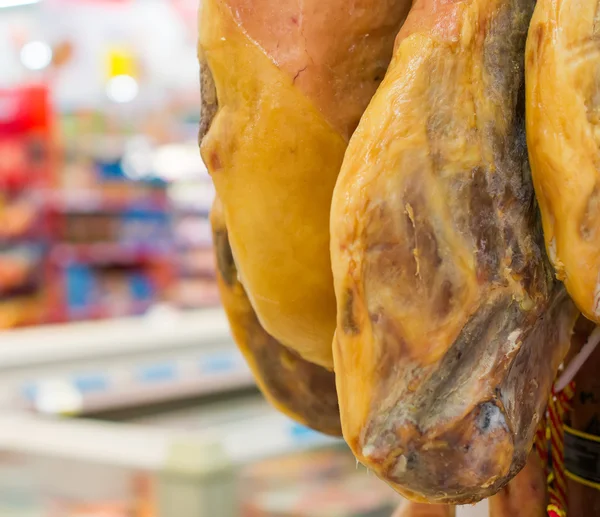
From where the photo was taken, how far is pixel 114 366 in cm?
209

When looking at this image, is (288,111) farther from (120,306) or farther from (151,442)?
(120,306)

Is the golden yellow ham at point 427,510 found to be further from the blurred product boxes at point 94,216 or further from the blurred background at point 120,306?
the blurred product boxes at point 94,216

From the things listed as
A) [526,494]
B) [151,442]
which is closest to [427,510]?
[526,494]

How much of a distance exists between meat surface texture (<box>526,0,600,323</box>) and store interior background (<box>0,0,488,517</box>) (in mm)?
842

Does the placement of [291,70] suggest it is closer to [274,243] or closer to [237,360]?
[274,243]

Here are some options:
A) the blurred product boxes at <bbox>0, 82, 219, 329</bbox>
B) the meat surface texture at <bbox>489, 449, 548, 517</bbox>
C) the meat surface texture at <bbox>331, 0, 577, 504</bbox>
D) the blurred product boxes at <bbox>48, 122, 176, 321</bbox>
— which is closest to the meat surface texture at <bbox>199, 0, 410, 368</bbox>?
the meat surface texture at <bbox>331, 0, 577, 504</bbox>

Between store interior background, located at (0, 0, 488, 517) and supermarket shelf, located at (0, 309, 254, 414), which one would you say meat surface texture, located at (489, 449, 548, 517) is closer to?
store interior background, located at (0, 0, 488, 517)

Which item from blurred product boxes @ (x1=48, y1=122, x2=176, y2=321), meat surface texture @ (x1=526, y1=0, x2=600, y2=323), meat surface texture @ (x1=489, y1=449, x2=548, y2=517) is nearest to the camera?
meat surface texture @ (x1=526, y1=0, x2=600, y2=323)

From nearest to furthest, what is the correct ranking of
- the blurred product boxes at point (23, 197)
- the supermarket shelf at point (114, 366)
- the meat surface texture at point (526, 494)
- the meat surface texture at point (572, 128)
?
the meat surface texture at point (572, 128) → the meat surface texture at point (526, 494) → the supermarket shelf at point (114, 366) → the blurred product boxes at point (23, 197)

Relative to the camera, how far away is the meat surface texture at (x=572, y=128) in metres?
0.29

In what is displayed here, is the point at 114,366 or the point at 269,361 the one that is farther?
the point at 114,366

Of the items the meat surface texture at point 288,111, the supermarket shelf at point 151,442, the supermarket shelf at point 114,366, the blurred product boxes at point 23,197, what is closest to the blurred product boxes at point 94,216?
the blurred product boxes at point 23,197

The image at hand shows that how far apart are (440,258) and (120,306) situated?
397 cm

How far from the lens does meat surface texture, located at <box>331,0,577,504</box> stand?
312mm
